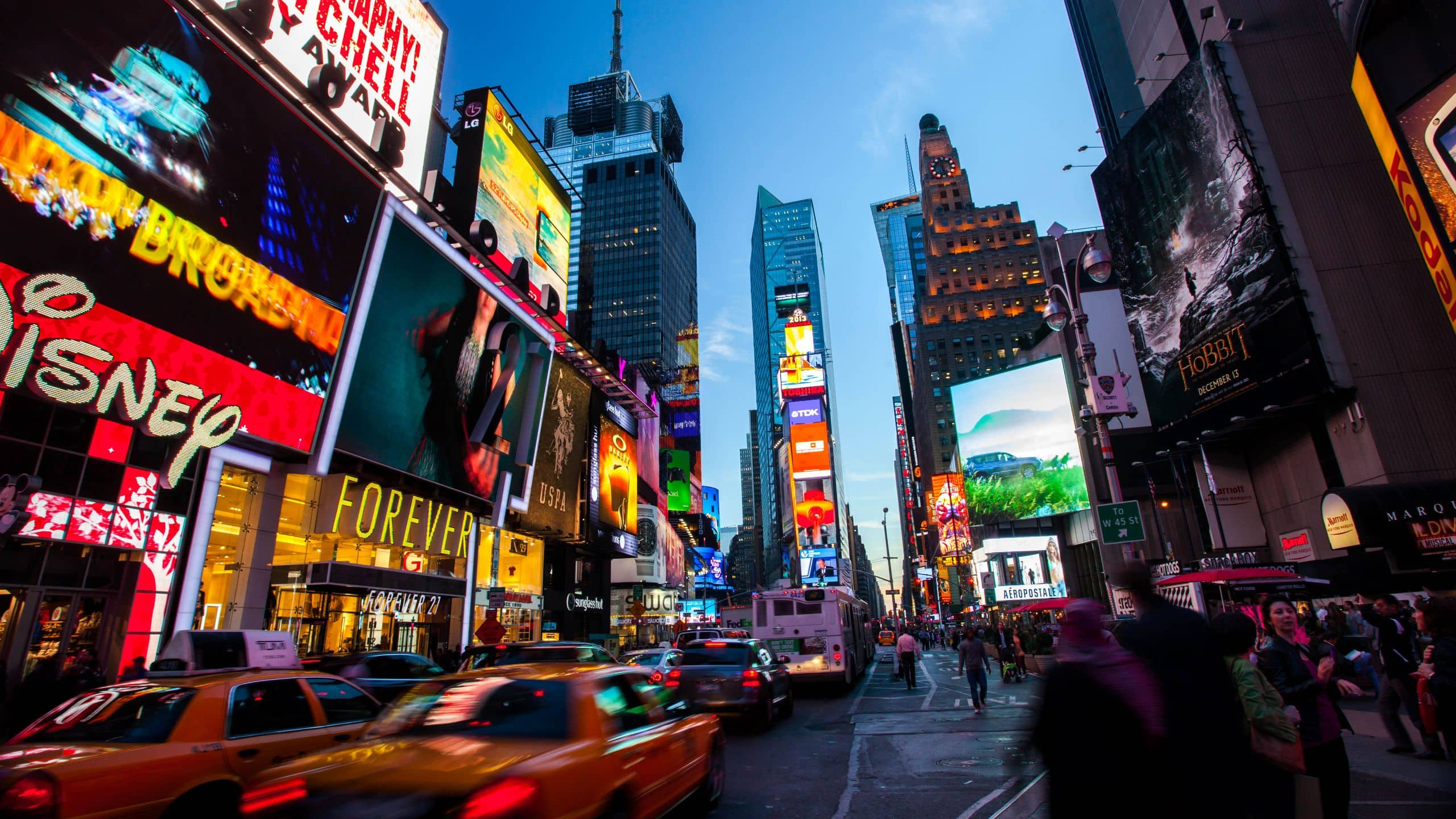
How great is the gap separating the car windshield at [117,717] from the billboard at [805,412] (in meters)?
77.4

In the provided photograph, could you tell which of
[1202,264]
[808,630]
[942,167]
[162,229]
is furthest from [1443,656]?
[942,167]

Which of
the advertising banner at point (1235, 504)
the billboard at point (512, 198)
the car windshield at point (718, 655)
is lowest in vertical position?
the car windshield at point (718, 655)

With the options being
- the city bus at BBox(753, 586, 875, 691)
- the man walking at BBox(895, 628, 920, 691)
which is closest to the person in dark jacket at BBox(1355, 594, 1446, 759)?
the man walking at BBox(895, 628, 920, 691)

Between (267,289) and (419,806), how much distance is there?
17.8 metres

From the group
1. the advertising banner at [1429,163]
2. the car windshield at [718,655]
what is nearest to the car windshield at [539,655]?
the car windshield at [718,655]

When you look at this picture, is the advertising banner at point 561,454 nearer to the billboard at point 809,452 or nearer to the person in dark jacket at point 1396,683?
the person in dark jacket at point 1396,683

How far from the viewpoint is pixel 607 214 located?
132125mm

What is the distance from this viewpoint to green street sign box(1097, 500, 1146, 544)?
542 inches

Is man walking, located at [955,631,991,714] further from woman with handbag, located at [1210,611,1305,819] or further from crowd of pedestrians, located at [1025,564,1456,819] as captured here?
woman with handbag, located at [1210,611,1305,819]

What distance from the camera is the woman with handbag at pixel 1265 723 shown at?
3.55 metres

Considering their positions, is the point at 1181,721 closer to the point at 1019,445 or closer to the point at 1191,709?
the point at 1191,709

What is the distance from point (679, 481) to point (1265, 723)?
80.4 metres

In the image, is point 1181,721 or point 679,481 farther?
point 679,481

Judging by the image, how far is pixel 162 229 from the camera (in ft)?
47.4
